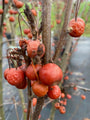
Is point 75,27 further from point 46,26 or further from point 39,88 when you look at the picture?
point 39,88

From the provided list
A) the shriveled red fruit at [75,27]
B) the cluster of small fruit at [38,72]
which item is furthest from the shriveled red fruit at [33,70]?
the shriveled red fruit at [75,27]

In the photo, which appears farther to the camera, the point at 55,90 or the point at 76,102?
the point at 76,102

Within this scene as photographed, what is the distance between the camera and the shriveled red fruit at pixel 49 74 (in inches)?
12.8

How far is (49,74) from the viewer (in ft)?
1.08

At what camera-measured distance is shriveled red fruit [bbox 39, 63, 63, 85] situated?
324mm

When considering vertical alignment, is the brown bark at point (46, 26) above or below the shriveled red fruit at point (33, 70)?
above

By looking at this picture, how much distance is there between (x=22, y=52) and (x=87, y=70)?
2.31 m

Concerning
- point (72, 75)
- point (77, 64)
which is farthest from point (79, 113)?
point (77, 64)

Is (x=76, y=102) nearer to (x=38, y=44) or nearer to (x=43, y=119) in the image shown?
(x=43, y=119)

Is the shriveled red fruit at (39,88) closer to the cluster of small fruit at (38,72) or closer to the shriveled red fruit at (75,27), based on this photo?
the cluster of small fruit at (38,72)

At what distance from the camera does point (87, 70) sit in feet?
8.07

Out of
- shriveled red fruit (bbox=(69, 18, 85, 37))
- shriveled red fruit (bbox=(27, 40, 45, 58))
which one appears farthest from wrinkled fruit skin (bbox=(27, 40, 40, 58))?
shriveled red fruit (bbox=(69, 18, 85, 37))

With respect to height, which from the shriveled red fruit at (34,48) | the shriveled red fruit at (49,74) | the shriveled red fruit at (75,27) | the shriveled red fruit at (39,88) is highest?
the shriveled red fruit at (75,27)

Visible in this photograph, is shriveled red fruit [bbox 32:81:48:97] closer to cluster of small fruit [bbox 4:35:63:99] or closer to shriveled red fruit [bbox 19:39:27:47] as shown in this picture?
cluster of small fruit [bbox 4:35:63:99]
